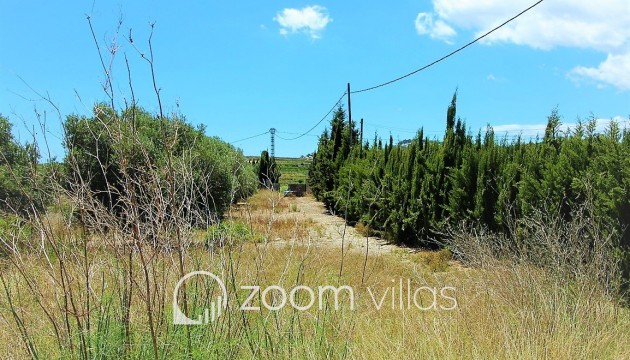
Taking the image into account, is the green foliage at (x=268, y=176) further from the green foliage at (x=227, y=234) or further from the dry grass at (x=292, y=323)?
the green foliage at (x=227, y=234)

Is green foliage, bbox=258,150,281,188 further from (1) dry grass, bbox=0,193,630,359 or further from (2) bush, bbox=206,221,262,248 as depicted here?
(2) bush, bbox=206,221,262,248

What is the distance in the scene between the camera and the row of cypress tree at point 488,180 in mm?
4980

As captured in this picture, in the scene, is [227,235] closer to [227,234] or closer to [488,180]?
[227,234]

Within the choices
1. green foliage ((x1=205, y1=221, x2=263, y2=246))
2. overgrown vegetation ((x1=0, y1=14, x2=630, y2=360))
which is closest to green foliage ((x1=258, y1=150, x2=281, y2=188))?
overgrown vegetation ((x1=0, y1=14, x2=630, y2=360))

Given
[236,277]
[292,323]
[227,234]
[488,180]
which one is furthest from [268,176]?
[488,180]

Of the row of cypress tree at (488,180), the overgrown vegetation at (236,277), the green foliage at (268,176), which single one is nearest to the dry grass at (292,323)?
the overgrown vegetation at (236,277)

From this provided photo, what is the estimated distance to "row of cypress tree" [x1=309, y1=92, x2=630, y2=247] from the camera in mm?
4980

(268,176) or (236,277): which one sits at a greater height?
(268,176)

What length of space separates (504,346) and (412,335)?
1.88 feet

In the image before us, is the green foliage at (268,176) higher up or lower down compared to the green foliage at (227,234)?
higher up

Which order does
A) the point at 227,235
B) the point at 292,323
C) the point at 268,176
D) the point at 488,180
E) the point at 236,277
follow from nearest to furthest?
the point at 292,323 < the point at 227,235 < the point at 236,277 < the point at 268,176 < the point at 488,180

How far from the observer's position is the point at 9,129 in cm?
991

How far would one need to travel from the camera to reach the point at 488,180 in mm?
8547

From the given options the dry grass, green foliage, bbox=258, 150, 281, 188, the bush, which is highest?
green foliage, bbox=258, 150, 281, 188
